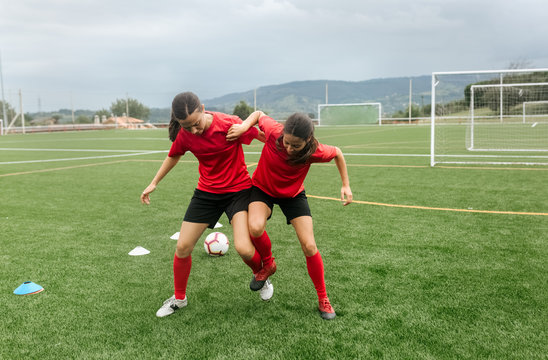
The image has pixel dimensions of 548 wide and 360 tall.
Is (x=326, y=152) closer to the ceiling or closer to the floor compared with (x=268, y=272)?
closer to the ceiling

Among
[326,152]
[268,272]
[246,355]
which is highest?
[326,152]

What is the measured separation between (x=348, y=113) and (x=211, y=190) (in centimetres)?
5280

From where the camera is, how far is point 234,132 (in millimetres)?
3506

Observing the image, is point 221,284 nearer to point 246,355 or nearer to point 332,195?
point 246,355

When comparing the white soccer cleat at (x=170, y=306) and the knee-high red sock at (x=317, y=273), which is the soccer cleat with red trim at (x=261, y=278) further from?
the white soccer cleat at (x=170, y=306)

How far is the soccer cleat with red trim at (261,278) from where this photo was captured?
3.74 metres

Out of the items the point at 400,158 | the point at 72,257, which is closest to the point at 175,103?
the point at 72,257

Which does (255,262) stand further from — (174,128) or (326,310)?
(174,128)

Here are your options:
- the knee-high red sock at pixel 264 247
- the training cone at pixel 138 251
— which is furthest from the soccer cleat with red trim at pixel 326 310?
the training cone at pixel 138 251

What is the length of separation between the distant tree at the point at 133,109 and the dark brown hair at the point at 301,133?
52009 millimetres

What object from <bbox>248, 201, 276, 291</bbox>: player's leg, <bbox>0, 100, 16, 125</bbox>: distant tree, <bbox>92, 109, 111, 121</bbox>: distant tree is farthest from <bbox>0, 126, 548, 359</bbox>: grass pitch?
<bbox>92, 109, 111, 121</bbox>: distant tree

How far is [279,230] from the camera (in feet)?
19.2

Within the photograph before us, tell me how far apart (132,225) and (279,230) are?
6.92ft

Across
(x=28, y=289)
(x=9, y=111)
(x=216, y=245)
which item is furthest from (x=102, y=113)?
(x=28, y=289)
